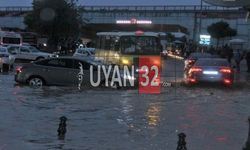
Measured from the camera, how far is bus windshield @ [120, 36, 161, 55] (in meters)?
33.5

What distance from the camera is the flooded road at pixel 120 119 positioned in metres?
12.4

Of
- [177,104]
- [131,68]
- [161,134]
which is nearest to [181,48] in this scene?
[131,68]

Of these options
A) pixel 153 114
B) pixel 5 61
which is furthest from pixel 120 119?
pixel 5 61

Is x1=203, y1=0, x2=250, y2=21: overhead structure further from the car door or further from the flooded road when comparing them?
the car door

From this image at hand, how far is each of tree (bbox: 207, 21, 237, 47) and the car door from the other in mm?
76609

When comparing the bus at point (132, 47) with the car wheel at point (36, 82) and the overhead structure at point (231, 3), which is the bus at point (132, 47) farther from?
the overhead structure at point (231, 3)

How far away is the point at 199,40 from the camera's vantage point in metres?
104

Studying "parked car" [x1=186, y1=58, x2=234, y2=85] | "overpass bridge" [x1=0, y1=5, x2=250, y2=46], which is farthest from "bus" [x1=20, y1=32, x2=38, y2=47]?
"parked car" [x1=186, y1=58, x2=234, y2=85]

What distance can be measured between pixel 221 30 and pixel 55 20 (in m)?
34.8

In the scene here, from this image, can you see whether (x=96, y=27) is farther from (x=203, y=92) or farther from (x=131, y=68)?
(x=203, y=92)

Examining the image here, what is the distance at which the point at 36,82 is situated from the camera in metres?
26.3

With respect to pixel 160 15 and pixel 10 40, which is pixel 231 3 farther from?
pixel 160 15

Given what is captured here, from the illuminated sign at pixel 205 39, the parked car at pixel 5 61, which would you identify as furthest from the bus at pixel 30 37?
the parked car at pixel 5 61

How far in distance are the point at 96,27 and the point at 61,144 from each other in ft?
280
